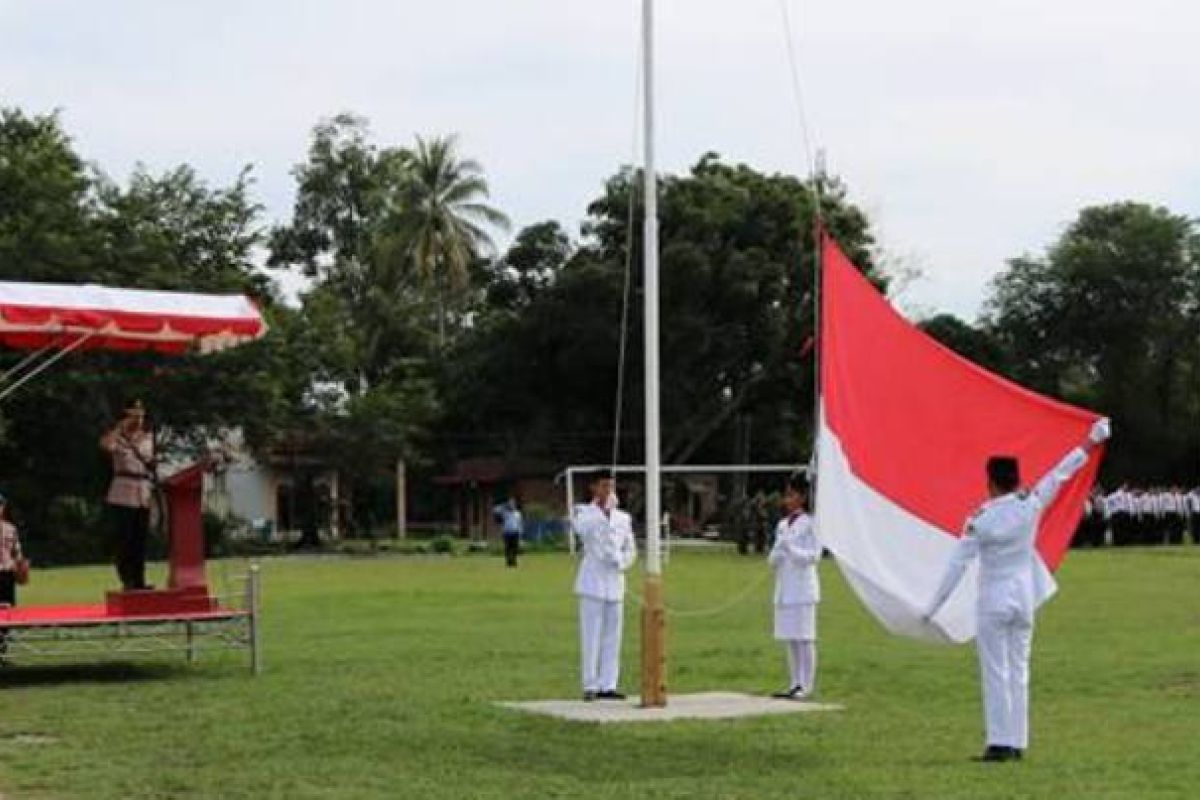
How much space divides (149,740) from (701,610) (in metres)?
16.8

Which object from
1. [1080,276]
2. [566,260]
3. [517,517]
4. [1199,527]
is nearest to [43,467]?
[517,517]

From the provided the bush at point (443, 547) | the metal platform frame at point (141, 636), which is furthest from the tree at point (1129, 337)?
the metal platform frame at point (141, 636)

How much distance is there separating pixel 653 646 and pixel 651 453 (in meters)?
1.69

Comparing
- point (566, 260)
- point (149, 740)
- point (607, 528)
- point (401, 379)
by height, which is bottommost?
point (149, 740)

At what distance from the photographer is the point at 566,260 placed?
72750mm

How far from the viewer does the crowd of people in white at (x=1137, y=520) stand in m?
62.4

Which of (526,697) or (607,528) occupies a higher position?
(607,528)

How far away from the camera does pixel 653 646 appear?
16.2 m

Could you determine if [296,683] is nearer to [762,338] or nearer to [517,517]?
[517,517]

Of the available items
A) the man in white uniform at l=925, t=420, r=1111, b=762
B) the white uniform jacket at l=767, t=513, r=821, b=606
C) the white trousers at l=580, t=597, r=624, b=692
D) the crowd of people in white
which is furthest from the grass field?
the crowd of people in white

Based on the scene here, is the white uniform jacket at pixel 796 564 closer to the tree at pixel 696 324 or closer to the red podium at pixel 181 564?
the red podium at pixel 181 564

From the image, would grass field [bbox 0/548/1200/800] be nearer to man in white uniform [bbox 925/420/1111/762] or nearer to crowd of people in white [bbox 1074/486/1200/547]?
man in white uniform [bbox 925/420/1111/762]

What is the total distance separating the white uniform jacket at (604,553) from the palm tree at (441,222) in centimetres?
5935

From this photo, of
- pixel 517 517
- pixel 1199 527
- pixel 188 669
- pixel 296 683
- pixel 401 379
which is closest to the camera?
pixel 296 683
